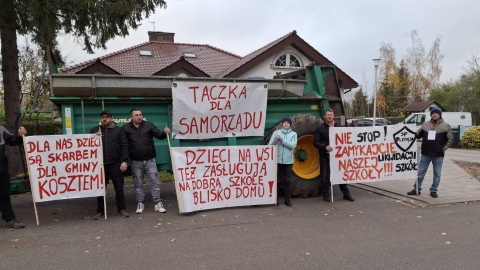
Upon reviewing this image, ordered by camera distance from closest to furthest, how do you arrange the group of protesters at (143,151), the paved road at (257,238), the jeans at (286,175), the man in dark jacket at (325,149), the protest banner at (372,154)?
the paved road at (257,238)
the group of protesters at (143,151)
the jeans at (286,175)
the man in dark jacket at (325,149)
the protest banner at (372,154)

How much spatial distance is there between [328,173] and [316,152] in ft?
2.13

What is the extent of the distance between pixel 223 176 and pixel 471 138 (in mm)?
15992

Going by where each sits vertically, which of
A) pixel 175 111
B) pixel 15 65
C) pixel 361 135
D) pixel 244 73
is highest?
pixel 244 73

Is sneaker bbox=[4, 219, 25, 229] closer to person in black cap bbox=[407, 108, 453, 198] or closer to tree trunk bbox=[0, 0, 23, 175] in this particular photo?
tree trunk bbox=[0, 0, 23, 175]

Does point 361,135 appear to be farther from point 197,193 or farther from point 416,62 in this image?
point 416,62

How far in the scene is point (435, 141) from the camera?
668 cm

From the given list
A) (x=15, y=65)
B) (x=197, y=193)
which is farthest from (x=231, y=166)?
(x=15, y=65)

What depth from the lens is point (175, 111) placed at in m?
5.97

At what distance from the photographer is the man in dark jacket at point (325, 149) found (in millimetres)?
6516

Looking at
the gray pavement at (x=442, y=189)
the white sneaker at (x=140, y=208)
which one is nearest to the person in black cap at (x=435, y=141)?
the gray pavement at (x=442, y=189)

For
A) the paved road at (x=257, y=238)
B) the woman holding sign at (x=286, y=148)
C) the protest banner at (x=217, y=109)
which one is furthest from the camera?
the woman holding sign at (x=286, y=148)

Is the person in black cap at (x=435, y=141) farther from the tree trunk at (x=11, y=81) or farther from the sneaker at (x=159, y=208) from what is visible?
the tree trunk at (x=11, y=81)

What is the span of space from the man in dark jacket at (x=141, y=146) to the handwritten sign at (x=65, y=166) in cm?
49

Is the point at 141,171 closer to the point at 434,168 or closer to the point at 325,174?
the point at 325,174
